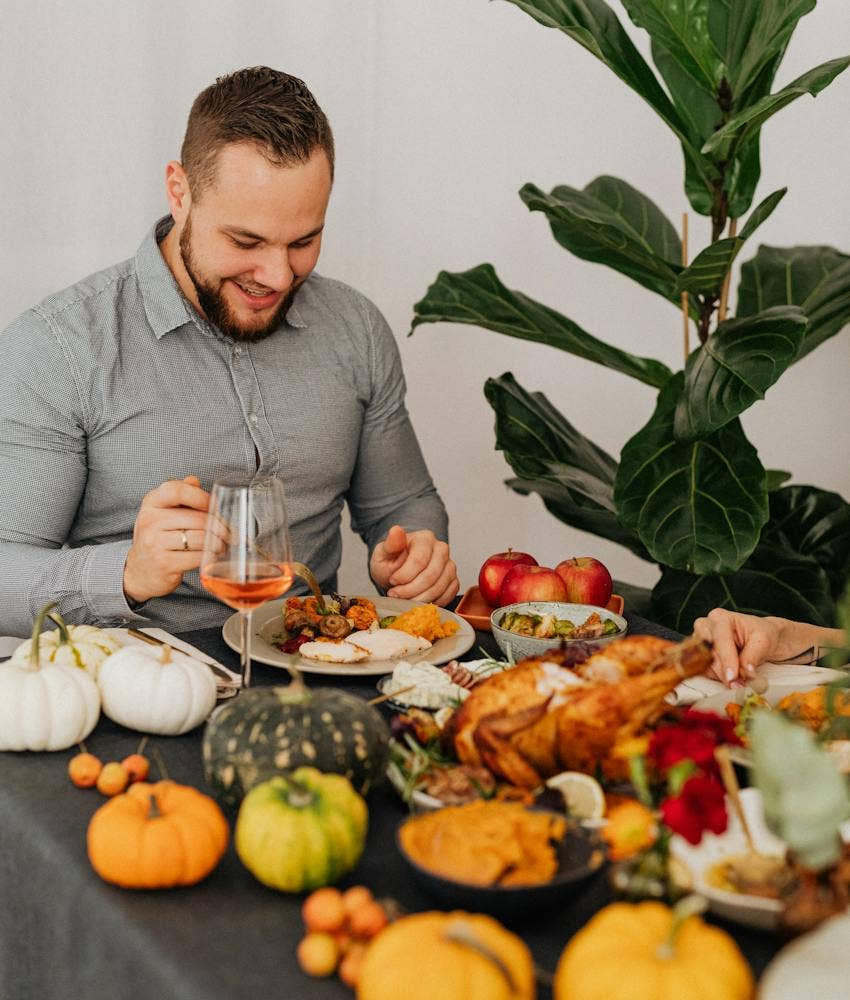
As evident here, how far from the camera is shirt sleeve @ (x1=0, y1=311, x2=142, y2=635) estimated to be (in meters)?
1.72

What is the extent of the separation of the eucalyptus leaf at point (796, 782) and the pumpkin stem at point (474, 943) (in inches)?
7.1

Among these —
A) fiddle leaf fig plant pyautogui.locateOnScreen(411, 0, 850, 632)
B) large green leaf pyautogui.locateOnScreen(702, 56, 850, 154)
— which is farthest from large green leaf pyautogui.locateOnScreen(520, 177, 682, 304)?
large green leaf pyautogui.locateOnScreen(702, 56, 850, 154)

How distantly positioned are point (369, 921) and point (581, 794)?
0.24 metres

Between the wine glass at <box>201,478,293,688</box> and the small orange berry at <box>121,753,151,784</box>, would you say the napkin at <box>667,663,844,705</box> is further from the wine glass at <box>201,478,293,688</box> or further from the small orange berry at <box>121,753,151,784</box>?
the small orange berry at <box>121,753,151,784</box>

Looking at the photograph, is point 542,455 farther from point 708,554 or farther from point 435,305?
point 708,554

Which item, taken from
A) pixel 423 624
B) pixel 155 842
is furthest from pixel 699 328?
pixel 155 842

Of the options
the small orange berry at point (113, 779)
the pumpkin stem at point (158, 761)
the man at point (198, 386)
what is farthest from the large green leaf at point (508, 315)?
the small orange berry at point (113, 779)

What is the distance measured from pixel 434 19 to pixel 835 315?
138 cm

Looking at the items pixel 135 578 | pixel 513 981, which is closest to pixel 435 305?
pixel 135 578

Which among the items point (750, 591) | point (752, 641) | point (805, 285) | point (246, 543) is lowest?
point (750, 591)

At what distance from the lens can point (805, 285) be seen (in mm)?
2369

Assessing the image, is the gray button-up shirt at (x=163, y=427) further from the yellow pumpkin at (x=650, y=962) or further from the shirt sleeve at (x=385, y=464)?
the yellow pumpkin at (x=650, y=962)

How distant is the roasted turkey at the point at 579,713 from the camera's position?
948 mm

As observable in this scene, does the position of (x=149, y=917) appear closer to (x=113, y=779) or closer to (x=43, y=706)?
(x=113, y=779)
